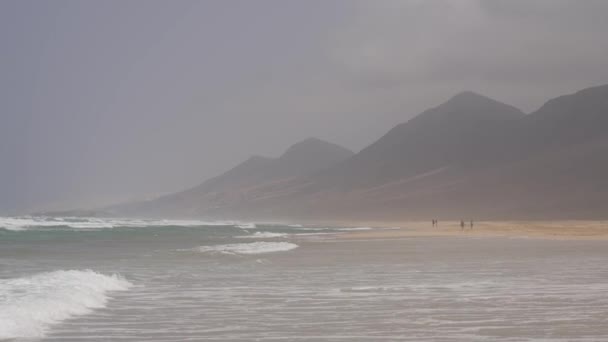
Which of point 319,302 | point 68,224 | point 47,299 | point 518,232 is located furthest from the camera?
point 68,224

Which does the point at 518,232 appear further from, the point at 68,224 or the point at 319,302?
the point at 68,224

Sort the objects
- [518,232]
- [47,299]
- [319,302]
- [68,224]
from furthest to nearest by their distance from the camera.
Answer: [68,224]
[518,232]
[319,302]
[47,299]

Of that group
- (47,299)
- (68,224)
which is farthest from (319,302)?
(68,224)

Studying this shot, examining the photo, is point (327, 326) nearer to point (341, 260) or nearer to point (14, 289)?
point (14, 289)

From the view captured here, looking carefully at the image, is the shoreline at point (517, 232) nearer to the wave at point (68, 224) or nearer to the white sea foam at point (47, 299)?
the white sea foam at point (47, 299)

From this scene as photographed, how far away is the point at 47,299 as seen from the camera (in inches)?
601

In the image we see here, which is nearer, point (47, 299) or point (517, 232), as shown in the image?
point (47, 299)

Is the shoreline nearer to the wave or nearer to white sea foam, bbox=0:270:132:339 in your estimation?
white sea foam, bbox=0:270:132:339

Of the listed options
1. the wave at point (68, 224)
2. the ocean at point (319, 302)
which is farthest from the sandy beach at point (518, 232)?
the wave at point (68, 224)

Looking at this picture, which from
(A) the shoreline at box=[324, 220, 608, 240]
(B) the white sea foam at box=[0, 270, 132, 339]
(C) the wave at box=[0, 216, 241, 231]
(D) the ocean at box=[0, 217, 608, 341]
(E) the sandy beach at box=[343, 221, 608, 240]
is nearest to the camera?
(D) the ocean at box=[0, 217, 608, 341]

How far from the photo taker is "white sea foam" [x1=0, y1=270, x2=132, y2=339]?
12.6m

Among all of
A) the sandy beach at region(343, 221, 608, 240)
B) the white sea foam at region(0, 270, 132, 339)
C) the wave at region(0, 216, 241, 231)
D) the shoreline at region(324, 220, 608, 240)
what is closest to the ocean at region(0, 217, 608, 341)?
the white sea foam at region(0, 270, 132, 339)

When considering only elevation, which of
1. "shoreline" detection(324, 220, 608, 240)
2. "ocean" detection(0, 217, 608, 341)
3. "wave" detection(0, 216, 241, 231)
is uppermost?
"wave" detection(0, 216, 241, 231)

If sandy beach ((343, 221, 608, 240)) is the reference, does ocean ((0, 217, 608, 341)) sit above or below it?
below
